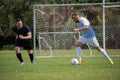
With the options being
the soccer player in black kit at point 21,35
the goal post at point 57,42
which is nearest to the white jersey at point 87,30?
the soccer player in black kit at point 21,35

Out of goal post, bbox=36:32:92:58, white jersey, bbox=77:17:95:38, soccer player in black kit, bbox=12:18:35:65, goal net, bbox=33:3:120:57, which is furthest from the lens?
goal post, bbox=36:32:92:58

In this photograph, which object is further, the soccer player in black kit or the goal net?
the goal net

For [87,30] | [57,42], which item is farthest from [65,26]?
[87,30]

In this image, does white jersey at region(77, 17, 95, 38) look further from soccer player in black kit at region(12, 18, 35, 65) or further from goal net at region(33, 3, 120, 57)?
goal net at region(33, 3, 120, 57)

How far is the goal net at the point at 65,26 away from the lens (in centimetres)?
2342

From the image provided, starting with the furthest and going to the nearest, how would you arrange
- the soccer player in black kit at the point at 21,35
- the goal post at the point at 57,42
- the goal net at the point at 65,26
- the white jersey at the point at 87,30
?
the goal post at the point at 57,42, the goal net at the point at 65,26, the white jersey at the point at 87,30, the soccer player in black kit at the point at 21,35

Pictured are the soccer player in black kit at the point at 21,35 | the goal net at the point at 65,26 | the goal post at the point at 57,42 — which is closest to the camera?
the soccer player in black kit at the point at 21,35

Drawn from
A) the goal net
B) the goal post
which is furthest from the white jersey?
the goal post

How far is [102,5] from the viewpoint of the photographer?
23297 millimetres

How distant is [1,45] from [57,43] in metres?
17.8

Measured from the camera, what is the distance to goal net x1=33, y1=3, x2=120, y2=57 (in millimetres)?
23422

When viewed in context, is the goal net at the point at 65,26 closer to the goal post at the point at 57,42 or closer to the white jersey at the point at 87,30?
the goal post at the point at 57,42

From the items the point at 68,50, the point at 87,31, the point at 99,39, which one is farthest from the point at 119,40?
the point at 87,31

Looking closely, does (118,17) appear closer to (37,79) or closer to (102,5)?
(102,5)
